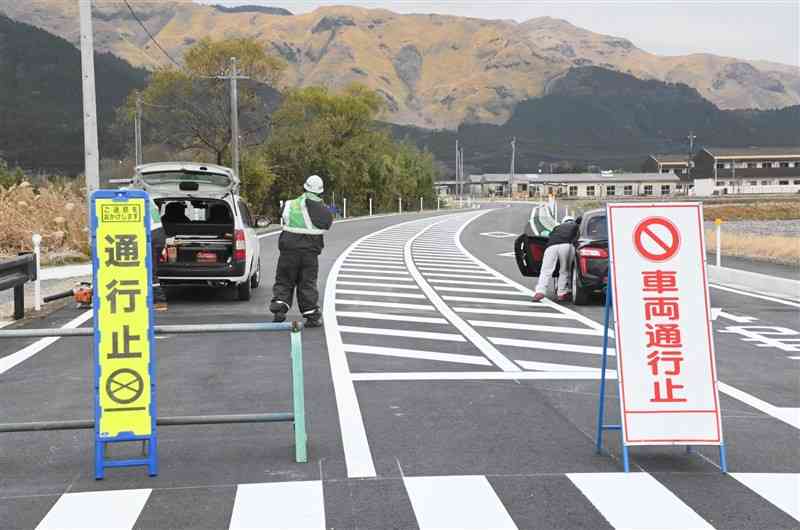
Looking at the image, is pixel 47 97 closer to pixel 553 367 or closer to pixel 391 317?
pixel 391 317

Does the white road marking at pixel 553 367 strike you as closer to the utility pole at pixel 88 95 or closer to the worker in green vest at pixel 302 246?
the worker in green vest at pixel 302 246

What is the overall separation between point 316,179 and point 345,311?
9.32 ft

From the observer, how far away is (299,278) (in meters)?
12.5

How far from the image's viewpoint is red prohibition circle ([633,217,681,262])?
21.0 feet

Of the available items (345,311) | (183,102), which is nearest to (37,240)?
(345,311)

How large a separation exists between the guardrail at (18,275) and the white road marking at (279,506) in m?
8.32

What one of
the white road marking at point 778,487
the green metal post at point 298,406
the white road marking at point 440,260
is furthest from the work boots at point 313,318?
the white road marking at point 440,260

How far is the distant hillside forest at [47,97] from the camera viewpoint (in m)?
108

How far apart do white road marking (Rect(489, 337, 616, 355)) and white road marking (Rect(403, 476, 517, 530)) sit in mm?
5292

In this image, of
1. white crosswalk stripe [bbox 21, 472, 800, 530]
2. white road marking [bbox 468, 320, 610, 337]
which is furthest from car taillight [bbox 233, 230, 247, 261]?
white crosswalk stripe [bbox 21, 472, 800, 530]

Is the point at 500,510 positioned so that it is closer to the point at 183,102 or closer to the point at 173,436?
the point at 173,436

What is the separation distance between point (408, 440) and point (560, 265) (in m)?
9.78

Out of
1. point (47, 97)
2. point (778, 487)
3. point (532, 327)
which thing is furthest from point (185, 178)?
point (47, 97)

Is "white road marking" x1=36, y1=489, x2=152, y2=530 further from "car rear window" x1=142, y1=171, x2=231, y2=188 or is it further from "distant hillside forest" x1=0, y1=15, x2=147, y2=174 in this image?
"distant hillside forest" x1=0, y1=15, x2=147, y2=174
